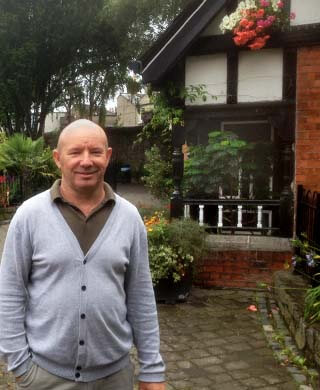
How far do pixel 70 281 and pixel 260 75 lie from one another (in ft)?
19.1

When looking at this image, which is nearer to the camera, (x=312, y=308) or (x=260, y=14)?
(x=312, y=308)

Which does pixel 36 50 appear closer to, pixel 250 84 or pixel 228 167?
pixel 250 84

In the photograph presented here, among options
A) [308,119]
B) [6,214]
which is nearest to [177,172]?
[308,119]

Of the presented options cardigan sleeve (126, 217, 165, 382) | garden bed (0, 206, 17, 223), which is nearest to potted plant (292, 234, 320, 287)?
cardigan sleeve (126, 217, 165, 382)

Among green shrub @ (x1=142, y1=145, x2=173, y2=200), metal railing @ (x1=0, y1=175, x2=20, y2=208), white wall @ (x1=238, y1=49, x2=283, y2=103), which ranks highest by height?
white wall @ (x1=238, y1=49, x2=283, y2=103)

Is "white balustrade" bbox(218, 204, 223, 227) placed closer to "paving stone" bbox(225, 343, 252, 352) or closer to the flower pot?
the flower pot

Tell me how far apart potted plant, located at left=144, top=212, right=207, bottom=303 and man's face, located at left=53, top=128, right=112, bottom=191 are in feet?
12.5

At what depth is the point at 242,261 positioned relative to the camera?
6.81m

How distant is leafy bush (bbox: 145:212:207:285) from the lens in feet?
19.3

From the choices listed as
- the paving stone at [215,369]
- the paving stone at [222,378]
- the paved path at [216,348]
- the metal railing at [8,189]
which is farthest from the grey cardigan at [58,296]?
the metal railing at [8,189]

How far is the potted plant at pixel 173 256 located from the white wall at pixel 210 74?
2193mm

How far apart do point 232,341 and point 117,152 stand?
81.2 feet

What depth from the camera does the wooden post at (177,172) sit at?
24.1ft

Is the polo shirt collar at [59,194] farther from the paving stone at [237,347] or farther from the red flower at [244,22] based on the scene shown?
the red flower at [244,22]
